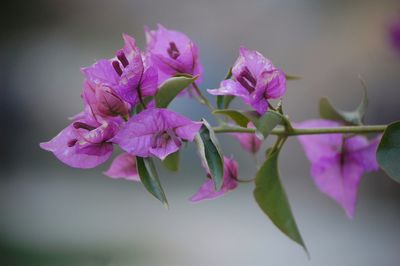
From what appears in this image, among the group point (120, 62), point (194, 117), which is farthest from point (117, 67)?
point (194, 117)

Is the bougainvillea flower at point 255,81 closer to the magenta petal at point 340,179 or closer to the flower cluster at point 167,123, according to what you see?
the flower cluster at point 167,123

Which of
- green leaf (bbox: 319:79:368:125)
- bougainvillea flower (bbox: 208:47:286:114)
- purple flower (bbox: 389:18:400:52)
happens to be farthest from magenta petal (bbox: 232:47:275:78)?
purple flower (bbox: 389:18:400:52)

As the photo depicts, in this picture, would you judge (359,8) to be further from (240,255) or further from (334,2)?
(240,255)

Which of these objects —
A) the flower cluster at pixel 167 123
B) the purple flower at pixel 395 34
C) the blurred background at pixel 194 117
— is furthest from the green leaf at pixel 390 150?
the blurred background at pixel 194 117

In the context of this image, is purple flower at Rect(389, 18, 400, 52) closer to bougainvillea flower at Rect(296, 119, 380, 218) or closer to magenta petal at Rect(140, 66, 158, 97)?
bougainvillea flower at Rect(296, 119, 380, 218)

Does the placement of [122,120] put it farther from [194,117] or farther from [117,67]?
[194,117]

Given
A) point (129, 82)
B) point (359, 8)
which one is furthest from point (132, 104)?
point (359, 8)
